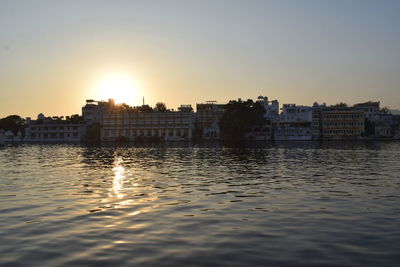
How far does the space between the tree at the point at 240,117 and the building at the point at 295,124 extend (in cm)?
1499

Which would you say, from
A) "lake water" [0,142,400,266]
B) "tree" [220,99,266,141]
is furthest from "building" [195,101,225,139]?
"lake water" [0,142,400,266]

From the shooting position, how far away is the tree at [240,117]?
437ft

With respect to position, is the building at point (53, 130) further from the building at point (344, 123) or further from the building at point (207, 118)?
the building at point (344, 123)

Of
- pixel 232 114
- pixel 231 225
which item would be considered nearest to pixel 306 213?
pixel 231 225

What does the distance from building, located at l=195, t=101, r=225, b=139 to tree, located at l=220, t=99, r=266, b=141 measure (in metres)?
23.4

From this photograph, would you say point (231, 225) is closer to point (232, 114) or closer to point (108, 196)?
point (108, 196)

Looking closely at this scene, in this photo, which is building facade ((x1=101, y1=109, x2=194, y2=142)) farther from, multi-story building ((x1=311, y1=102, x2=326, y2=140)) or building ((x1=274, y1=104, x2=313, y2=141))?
multi-story building ((x1=311, y1=102, x2=326, y2=140))

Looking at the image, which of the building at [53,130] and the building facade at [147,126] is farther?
the building at [53,130]

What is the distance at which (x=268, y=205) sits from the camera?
57.6 ft

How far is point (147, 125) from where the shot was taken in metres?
174

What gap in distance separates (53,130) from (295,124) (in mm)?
105630

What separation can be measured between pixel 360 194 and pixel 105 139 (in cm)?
16354

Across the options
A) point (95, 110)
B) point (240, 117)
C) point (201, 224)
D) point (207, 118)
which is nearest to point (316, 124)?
point (240, 117)

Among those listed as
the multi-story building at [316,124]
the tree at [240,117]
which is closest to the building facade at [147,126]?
the tree at [240,117]
